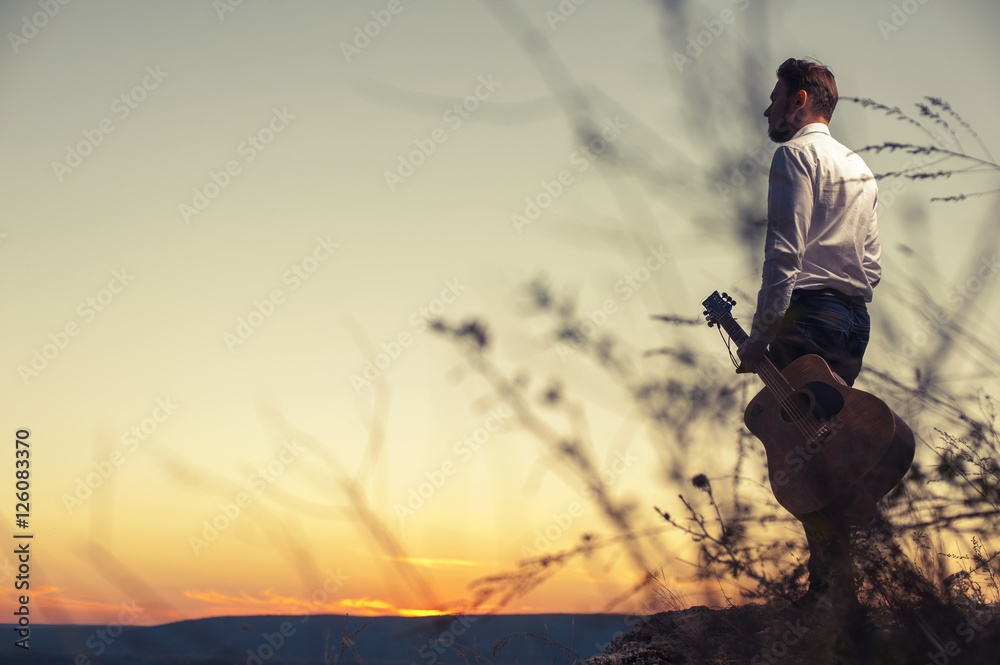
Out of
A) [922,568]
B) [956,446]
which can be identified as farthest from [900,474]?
[922,568]

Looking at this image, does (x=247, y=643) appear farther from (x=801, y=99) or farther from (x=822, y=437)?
(x=801, y=99)

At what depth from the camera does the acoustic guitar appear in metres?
2.35

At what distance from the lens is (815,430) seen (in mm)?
2547

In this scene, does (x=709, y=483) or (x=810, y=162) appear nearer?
(x=709, y=483)

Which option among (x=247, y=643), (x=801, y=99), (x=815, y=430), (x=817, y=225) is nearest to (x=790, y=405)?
(x=815, y=430)

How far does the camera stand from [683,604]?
8.14 ft

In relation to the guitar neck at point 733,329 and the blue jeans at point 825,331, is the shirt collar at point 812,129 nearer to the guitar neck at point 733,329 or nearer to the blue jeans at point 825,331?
the blue jeans at point 825,331

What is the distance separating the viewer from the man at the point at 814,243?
262cm

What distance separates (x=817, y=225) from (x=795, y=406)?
0.68 metres

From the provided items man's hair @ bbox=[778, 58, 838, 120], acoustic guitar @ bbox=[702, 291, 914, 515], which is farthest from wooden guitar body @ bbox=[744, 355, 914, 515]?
man's hair @ bbox=[778, 58, 838, 120]

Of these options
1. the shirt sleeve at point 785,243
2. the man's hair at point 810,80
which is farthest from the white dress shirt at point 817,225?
the man's hair at point 810,80

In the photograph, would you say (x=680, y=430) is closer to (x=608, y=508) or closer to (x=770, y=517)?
(x=608, y=508)

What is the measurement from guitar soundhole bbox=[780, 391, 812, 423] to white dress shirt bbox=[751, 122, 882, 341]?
0.95 feet

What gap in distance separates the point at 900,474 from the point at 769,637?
2.55 feet
